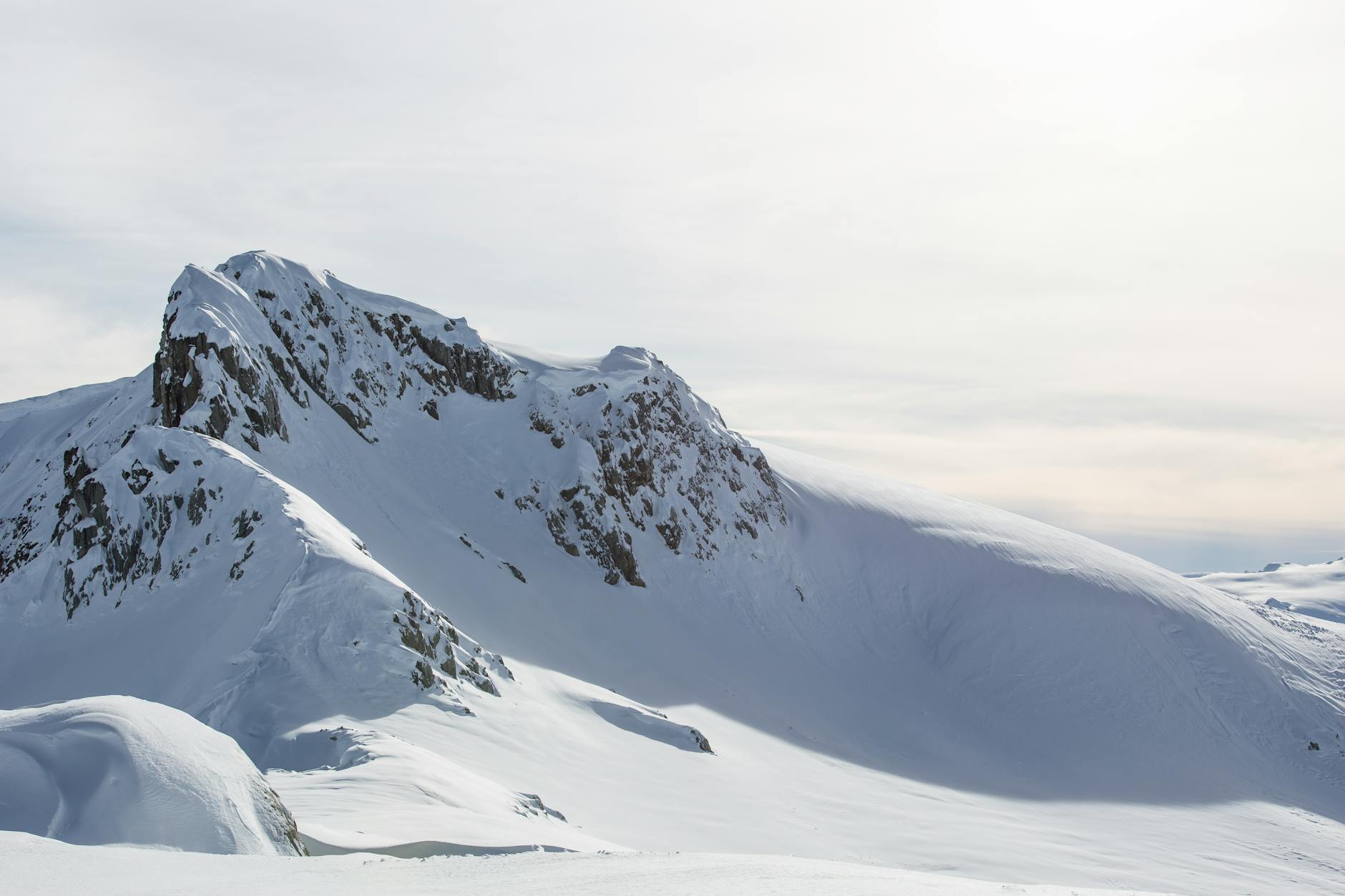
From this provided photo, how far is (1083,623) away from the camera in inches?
2596

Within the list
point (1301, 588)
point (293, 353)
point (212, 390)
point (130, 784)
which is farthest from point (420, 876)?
point (1301, 588)

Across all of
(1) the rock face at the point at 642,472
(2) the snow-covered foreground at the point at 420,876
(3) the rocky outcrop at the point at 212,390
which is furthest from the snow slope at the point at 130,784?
(1) the rock face at the point at 642,472

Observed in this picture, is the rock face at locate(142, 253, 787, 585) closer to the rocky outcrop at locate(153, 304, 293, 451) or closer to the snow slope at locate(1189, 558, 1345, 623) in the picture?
the rocky outcrop at locate(153, 304, 293, 451)

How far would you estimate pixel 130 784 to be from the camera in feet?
37.8

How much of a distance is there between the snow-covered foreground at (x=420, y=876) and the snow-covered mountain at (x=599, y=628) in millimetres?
3185

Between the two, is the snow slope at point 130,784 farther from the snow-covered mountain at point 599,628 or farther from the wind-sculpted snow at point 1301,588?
the wind-sculpted snow at point 1301,588

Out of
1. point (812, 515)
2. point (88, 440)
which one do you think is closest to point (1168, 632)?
point (812, 515)

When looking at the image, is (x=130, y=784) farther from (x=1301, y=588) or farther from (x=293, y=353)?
(x=1301, y=588)

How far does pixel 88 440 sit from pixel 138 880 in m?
49.8

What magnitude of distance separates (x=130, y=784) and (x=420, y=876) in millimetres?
3577

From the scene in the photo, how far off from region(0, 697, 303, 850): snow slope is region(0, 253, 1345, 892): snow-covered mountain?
6.07 feet

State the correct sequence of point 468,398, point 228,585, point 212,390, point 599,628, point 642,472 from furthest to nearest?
point 642,472
point 468,398
point 599,628
point 212,390
point 228,585

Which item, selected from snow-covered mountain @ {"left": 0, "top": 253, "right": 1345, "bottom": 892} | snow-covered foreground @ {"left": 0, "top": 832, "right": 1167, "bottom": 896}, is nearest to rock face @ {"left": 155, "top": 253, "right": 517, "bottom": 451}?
snow-covered mountain @ {"left": 0, "top": 253, "right": 1345, "bottom": 892}

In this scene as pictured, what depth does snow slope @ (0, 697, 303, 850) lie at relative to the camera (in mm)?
11125
